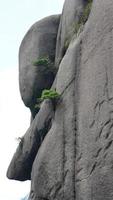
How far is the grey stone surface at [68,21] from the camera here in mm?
15828

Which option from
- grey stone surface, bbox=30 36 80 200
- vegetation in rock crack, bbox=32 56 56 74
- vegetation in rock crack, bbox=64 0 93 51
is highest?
vegetation in rock crack, bbox=64 0 93 51

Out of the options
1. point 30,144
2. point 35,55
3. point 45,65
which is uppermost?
point 35,55

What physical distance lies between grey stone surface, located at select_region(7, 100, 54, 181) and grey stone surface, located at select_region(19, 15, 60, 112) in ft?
3.92

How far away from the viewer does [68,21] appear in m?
16.3

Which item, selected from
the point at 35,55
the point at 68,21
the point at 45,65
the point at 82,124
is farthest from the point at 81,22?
the point at 82,124

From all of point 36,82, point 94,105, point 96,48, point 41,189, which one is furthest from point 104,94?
point 36,82

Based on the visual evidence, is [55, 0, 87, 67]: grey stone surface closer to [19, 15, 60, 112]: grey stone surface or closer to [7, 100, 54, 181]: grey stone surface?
[19, 15, 60, 112]: grey stone surface

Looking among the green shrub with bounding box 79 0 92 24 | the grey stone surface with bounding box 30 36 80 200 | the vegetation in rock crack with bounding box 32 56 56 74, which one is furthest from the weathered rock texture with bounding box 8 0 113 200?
the vegetation in rock crack with bounding box 32 56 56 74

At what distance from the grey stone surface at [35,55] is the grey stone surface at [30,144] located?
120 cm

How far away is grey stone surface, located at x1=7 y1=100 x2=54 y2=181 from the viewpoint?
15.4m

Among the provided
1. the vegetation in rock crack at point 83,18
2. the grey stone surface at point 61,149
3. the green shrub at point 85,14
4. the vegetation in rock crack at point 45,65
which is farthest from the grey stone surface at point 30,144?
the green shrub at point 85,14

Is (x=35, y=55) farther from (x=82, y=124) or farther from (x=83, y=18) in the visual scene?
(x=82, y=124)

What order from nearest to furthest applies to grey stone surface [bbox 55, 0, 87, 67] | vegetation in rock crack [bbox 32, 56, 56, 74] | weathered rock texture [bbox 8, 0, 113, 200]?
1. weathered rock texture [bbox 8, 0, 113, 200]
2. grey stone surface [bbox 55, 0, 87, 67]
3. vegetation in rock crack [bbox 32, 56, 56, 74]

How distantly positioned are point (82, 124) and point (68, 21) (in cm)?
448
